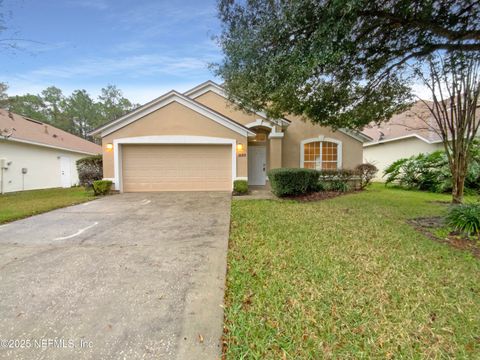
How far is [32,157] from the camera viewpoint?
14.1 metres

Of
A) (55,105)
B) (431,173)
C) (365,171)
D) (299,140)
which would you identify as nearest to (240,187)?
(299,140)

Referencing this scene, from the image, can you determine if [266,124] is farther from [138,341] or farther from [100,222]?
[138,341]

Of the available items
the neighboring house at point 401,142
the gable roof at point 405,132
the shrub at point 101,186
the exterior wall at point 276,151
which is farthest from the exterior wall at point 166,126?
the neighboring house at point 401,142

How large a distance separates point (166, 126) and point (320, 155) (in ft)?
27.9

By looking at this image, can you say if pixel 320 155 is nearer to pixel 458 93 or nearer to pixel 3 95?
pixel 458 93

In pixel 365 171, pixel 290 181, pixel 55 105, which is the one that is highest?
pixel 55 105

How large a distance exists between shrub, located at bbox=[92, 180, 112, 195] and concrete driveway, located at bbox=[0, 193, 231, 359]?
15.5 ft

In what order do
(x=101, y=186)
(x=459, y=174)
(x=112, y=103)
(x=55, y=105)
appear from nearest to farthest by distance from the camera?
(x=459, y=174)
(x=101, y=186)
(x=55, y=105)
(x=112, y=103)

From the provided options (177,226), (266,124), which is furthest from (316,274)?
(266,124)

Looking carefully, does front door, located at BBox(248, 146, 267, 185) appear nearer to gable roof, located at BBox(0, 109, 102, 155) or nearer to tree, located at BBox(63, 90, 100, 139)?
gable roof, located at BBox(0, 109, 102, 155)

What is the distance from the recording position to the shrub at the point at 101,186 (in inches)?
402

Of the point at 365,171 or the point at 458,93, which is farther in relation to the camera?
the point at 365,171

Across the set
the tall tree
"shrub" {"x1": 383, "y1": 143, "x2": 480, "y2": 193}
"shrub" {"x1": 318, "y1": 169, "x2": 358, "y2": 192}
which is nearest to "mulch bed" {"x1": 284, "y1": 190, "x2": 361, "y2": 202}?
"shrub" {"x1": 318, "y1": 169, "x2": 358, "y2": 192}

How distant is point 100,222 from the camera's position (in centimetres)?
591
